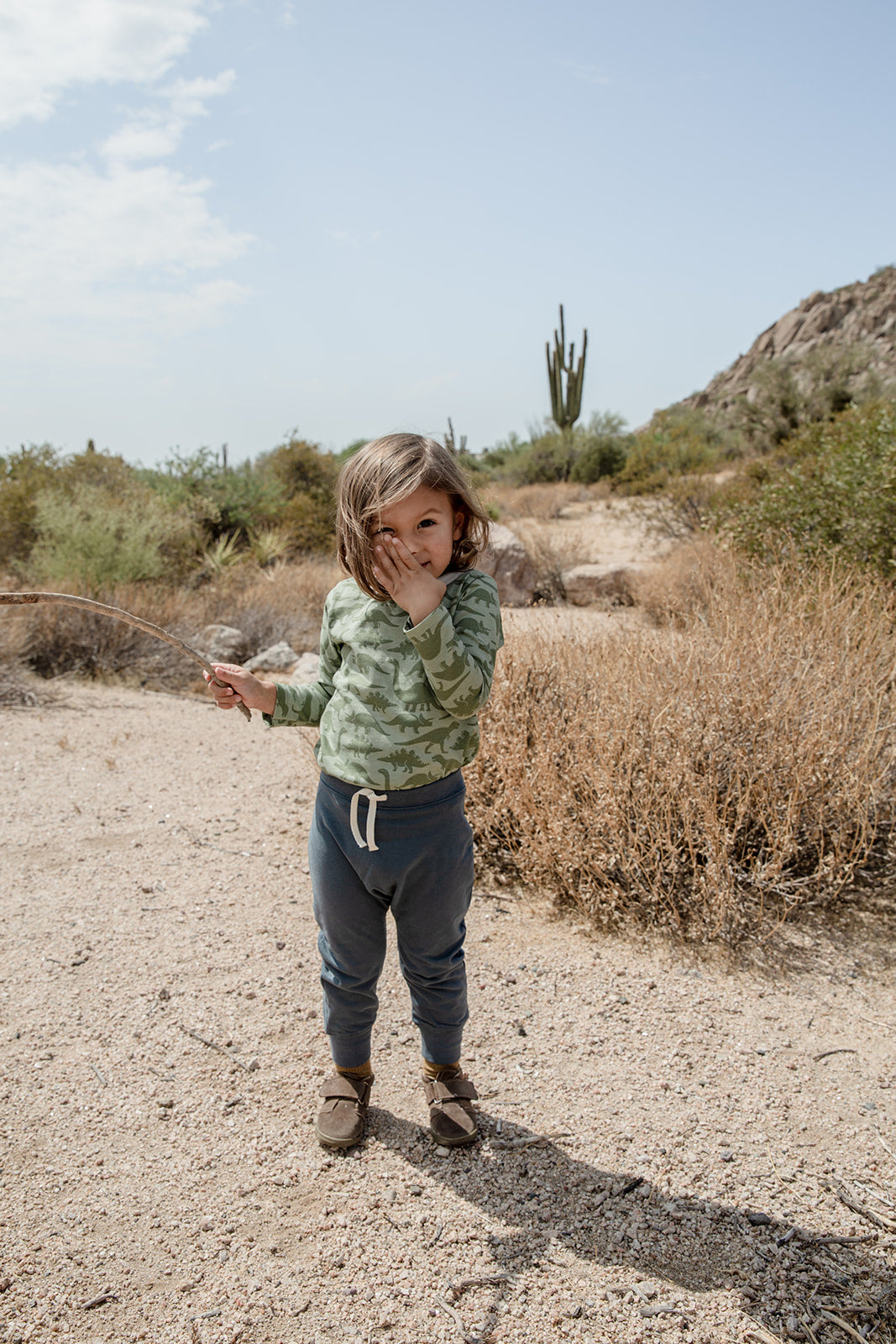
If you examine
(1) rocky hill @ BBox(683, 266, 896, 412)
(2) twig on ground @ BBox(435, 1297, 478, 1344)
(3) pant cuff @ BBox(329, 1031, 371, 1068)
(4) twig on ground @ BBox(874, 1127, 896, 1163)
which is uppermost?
(1) rocky hill @ BBox(683, 266, 896, 412)

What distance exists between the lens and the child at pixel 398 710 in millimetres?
1648

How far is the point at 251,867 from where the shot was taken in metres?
3.59

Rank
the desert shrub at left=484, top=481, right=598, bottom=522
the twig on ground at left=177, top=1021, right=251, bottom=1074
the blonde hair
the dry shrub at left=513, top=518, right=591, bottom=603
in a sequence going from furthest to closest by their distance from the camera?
the desert shrub at left=484, top=481, right=598, bottom=522 → the dry shrub at left=513, top=518, right=591, bottom=603 → the twig on ground at left=177, top=1021, right=251, bottom=1074 → the blonde hair

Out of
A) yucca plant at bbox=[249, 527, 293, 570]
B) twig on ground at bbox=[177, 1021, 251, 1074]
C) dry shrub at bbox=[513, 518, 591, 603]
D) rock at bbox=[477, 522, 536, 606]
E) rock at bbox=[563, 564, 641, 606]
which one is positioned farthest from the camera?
yucca plant at bbox=[249, 527, 293, 570]

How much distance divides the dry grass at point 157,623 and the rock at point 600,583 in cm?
271

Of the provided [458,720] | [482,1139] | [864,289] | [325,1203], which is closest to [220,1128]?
[325,1203]

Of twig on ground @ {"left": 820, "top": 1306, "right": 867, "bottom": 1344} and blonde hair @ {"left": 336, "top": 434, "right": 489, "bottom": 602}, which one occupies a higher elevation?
blonde hair @ {"left": 336, "top": 434, "right": 489, "bottom": 602}

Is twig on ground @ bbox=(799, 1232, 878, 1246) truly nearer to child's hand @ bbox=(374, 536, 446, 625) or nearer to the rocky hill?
child's hand @ bbox=(374, 536, 446, 625)

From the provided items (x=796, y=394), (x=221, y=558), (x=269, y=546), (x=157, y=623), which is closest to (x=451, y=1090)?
(x=157, y=623)

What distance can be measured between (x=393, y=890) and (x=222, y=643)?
19.9ft

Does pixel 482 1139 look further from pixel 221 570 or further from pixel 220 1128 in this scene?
pixel 221 570

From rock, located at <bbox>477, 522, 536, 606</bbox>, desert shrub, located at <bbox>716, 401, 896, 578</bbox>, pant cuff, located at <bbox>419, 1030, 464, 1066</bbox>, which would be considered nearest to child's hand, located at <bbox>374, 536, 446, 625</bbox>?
pant cuff, located at <bbox>419, 1030, 464, 1066</bbox>

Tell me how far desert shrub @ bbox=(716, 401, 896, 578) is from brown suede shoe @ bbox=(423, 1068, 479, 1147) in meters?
4.37

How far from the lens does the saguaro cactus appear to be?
2306 centimetres
